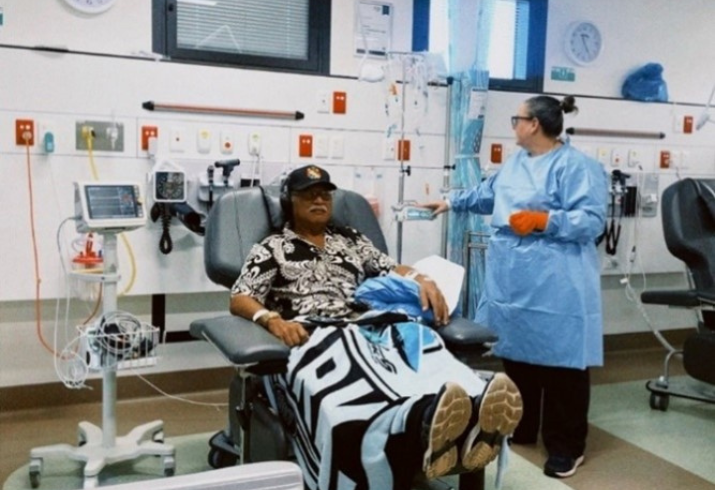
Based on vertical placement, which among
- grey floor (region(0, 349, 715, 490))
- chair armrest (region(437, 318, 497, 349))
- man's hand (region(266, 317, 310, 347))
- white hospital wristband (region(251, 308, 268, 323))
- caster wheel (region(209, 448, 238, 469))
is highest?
white hospital wristband (region(251, 308, 268, 323))

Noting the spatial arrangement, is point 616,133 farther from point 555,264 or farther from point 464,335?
point 464,335

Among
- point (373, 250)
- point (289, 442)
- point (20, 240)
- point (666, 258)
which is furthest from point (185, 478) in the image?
point (666, 258)

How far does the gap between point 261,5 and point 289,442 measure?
7.91 feet

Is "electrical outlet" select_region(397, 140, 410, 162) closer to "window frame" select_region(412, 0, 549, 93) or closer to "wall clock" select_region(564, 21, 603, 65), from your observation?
"window frame" select_region(412, 0, 549, 93)

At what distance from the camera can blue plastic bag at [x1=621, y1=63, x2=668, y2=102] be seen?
15.0 ft

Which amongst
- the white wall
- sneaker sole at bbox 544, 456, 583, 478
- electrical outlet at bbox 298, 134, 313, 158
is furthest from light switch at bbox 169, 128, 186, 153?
sneaker sole at bbox 544, 456, 583, 478

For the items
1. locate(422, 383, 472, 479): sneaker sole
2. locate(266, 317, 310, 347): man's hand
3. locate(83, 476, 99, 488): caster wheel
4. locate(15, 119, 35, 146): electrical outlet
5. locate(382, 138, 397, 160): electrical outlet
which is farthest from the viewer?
locate(382, 138, 397, 160): electrical outlet

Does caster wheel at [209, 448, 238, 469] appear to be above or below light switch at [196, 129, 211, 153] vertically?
below

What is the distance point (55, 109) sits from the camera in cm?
319

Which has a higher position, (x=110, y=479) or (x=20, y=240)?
(x=20, y=240)

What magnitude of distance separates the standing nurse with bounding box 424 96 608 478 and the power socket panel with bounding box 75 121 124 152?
172cm

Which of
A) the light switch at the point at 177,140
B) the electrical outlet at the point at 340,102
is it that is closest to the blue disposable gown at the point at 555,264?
the electrical outlet at the point at 340,102

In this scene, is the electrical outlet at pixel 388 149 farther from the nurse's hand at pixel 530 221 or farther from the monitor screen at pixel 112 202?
the monitor screen at pixel 112 202

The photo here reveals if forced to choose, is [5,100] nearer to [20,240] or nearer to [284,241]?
[20,240]
